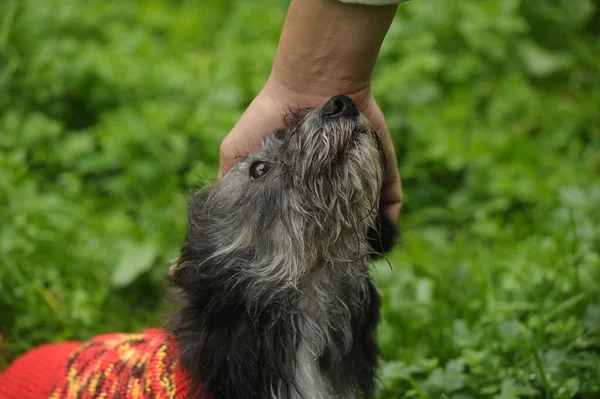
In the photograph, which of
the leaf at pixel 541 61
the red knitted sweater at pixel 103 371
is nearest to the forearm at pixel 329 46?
the red knitted sweater at pixel 103 371

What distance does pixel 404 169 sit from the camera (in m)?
5.34

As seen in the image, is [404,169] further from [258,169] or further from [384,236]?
[258,169]

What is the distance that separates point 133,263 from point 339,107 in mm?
2055

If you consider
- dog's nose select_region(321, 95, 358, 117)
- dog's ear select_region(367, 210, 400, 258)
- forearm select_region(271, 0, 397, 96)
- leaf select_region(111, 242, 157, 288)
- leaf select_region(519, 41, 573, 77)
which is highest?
forearm select_region(271, 0, 397, 96)

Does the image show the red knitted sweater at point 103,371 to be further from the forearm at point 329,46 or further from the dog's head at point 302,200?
the forearm at point 329,46

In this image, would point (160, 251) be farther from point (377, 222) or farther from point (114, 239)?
point (377, 222)

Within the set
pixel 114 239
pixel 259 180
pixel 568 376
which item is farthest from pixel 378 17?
pixel 114 239

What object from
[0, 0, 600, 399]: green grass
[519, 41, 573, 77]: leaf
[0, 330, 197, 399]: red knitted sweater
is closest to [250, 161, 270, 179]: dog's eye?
[0, 330, 197, 399]: red knitted sweater

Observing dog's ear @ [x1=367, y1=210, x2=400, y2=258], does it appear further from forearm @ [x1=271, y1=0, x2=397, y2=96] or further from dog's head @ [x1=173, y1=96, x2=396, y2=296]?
forearm @ [x1=271, y1=0, x2=397, y2=96]

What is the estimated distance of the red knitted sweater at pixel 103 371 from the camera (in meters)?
3.03

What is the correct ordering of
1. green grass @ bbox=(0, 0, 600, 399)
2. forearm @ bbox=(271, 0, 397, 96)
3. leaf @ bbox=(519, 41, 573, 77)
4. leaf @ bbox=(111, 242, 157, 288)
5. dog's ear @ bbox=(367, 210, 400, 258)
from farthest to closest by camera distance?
1. leaf @ bbox=(519, 41, 573, 77)
2. leaf @ bbox=(111, 242, 157, 288)
3. green grass @ bbox=(0, 0, 600, 399)
4. dog's ear @ bbox=(367, 210, 400, 258)
5. forearm @ bbox=(271, 0, 397, 96)

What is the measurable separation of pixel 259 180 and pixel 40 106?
3.17m

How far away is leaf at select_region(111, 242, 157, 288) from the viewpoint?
14.6 feet

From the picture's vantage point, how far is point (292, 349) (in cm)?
301
